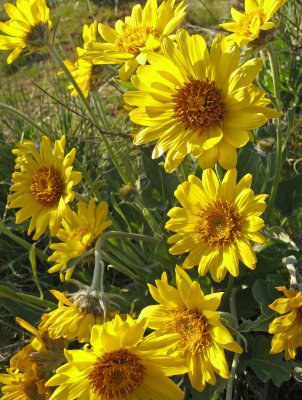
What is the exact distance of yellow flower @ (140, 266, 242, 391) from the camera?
1.22 m

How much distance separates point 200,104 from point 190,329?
1.63 feet

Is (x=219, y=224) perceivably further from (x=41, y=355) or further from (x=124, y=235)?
(x=41, y=355)

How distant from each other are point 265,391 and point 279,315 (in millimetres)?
371

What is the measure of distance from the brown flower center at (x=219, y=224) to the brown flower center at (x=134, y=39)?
46 centimetres

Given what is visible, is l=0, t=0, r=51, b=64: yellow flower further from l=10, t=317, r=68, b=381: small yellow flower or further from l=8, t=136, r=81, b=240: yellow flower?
l=10, t=317, r=68, b=381: small yellow flower

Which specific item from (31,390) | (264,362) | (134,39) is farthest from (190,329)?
(134,39)

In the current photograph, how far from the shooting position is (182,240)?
1406mm

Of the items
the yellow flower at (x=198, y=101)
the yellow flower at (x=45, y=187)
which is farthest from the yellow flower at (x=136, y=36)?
the yellow flower at (x=45, y=187)

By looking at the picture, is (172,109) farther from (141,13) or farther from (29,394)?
(29,394)

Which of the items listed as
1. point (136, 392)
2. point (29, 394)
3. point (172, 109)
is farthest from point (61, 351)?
point (172, 109)

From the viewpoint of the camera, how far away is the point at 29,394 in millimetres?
1381

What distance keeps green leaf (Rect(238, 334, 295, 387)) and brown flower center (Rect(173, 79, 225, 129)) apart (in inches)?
23.3

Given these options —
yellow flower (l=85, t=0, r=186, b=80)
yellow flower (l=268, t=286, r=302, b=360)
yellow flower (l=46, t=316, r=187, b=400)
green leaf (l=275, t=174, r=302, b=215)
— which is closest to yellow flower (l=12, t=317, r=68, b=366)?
yellow flower (l=46, t=316, r=187, b=400)

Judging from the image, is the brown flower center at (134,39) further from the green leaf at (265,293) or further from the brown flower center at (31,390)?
the brown flower center at (31,390)
